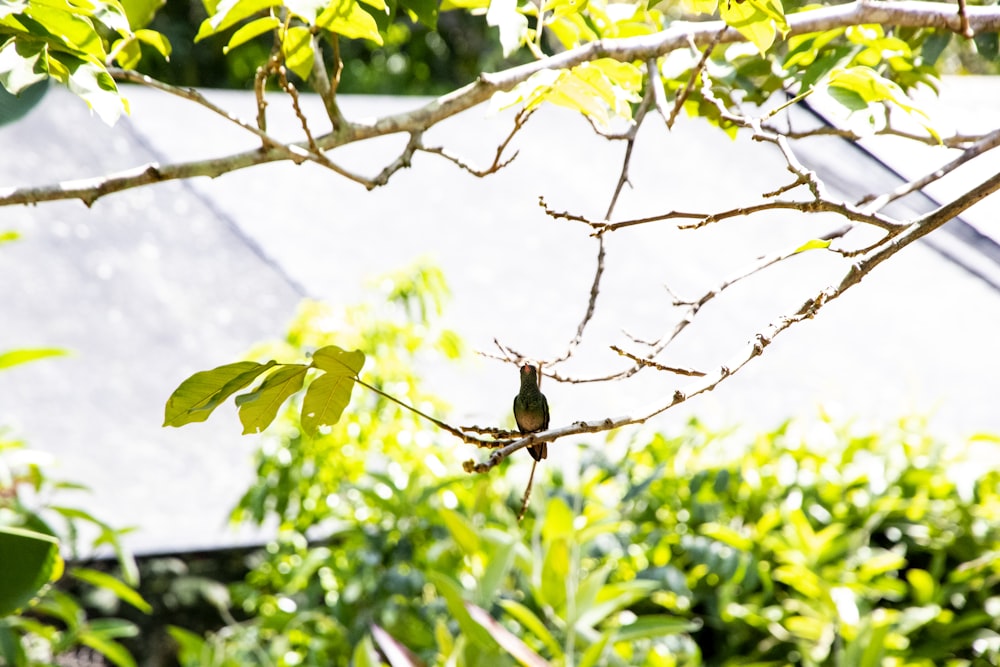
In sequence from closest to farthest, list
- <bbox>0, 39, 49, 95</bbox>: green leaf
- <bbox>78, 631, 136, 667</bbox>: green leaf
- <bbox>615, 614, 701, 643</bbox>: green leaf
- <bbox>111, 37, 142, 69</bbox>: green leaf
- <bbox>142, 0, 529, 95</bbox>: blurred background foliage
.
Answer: <bbox>0, 39, 49, 95</bbox>: green leaf
<bbox>111, 37, 142, 69</bbox>: green leaf
<bbox>615, 614, 701, 643</bbox>: green leaf
<bbox>78, 631, 136, 667</bbox>: green leaf
<bbox>142, 0, 529, 95</bbox>: blurred background foliage

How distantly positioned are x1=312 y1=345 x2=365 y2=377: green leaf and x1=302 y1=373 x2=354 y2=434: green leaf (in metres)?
0.01

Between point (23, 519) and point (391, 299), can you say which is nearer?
point (23, 519)

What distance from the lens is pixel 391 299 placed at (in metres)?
2.47

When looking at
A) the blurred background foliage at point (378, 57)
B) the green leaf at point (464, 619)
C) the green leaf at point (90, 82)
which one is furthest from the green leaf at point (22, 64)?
the blurred background foliage at point (378, 57)

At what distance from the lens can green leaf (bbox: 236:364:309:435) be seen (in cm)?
62

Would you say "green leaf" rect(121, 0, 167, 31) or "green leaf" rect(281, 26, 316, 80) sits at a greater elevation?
"green leaf" rect(121, 0, 167, 31)

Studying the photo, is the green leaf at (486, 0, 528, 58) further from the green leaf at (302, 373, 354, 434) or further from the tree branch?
the green leaf at (302, 373, 354, 434)

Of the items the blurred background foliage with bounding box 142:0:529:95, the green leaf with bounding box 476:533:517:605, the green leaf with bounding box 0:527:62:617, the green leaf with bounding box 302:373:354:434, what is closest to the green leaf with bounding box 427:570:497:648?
the green leaf with bounding box 476:533:517:605

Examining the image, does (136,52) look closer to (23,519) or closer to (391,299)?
(23,519)

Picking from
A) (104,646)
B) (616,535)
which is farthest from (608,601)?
(104,646)

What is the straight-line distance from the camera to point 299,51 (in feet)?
2.85

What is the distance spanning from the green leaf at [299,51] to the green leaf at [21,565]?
17.8 inches

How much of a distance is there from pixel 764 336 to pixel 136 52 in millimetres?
691

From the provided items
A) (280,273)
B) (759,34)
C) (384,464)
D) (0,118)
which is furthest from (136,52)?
(280,273)
